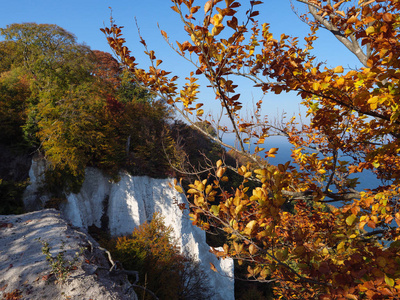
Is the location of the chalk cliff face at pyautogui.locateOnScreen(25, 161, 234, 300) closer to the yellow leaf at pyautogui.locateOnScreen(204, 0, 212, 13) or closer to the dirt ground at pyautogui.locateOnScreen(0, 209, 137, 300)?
the dirt ground at pyautogui.locateOnScreen(0, 209, 137, 300)

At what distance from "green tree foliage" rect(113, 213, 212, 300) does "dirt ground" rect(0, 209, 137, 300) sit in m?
2.42

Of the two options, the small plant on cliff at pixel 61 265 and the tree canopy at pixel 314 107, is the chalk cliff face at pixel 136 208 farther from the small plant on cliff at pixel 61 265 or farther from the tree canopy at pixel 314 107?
the tree canopy at pixel 314 107

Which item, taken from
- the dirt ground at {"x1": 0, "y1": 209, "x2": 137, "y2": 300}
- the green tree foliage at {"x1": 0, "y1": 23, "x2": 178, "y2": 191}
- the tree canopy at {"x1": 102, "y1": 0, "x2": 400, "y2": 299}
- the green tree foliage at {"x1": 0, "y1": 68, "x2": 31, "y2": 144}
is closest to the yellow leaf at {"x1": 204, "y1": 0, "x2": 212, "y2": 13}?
the tree canopy at {"x1": 102, "y1": 0, "x2": 400, "y2": 299}

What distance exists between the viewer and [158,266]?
9.32 m

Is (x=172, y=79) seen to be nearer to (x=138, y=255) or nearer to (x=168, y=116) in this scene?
(x=138, y=255)

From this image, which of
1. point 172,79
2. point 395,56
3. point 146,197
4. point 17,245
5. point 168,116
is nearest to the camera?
point 395,56

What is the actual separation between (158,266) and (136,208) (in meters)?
5.08

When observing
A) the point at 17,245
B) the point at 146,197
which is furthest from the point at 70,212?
the point at 17,245

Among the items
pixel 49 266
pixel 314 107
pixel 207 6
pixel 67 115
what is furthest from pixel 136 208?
pixel 207 6

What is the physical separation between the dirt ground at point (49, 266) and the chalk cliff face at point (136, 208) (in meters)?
6.64

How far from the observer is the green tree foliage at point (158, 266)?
8320 millimetres

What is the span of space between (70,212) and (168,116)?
10.3m

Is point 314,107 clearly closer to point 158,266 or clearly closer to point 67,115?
point 158,266

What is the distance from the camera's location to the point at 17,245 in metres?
5.55
